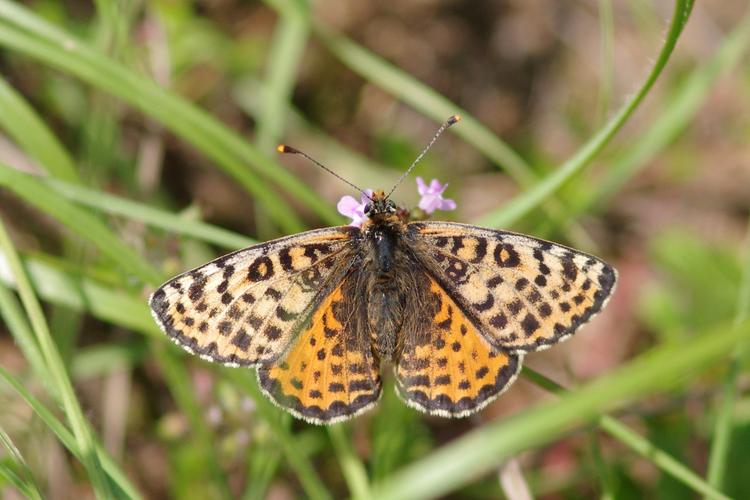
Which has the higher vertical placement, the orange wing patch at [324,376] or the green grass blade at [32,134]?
the green grass blade at [32,134]

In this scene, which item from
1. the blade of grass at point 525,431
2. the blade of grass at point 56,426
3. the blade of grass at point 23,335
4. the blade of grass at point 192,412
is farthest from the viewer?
the blade of grass at point 192,412

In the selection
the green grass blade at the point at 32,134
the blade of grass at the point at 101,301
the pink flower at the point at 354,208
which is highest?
the green grass blade at the point at 32,134

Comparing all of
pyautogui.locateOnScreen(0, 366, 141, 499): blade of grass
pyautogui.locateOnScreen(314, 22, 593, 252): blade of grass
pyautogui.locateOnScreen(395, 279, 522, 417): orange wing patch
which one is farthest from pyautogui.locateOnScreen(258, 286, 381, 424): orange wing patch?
pyautogui.locateOnScreen(314, 22, 593, 252): blade of grass

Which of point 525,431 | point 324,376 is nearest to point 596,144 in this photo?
point 324,376

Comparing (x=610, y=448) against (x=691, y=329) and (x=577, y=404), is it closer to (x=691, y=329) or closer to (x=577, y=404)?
A: (x=691, y=329)

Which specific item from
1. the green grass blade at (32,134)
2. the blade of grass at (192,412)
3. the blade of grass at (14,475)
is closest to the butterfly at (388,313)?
the blade of grass at (14,475)

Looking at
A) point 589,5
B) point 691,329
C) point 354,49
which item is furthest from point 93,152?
point 589,5

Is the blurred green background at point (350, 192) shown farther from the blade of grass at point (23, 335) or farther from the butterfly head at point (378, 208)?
the butterfly head at point (378, 208)
